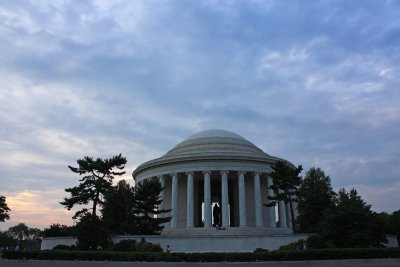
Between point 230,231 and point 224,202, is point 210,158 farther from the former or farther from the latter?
point 230,231

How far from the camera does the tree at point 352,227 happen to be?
32.6 metres

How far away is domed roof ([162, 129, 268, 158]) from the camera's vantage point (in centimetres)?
5641

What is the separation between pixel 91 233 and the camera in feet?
120

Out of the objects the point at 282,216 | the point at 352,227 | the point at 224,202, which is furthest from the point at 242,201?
the point at 352,227

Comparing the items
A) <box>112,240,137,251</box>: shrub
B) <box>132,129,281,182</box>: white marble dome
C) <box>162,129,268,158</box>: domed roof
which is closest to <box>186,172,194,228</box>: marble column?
<box>132,129,281,182</box>: white marble dome

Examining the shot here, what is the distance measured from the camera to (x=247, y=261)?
1024 inches

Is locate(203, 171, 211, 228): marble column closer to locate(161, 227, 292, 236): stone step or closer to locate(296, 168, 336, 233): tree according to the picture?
locate(161, 227, 292, 236): stone step

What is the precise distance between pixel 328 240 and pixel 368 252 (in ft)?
24.5

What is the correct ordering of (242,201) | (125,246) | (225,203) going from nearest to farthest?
(125,246)
(225,203)
(242,201)

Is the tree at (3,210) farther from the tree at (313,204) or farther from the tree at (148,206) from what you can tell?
the tree at (313,204)

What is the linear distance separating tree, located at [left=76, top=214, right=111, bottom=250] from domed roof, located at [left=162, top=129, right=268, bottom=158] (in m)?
20.9

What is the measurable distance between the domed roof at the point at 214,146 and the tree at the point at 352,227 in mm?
22955

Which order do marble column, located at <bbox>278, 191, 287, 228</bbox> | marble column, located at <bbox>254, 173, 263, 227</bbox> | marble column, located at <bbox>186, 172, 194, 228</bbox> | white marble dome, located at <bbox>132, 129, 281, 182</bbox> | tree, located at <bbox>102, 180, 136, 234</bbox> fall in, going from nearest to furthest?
tree, located at <bbox>102, 180, 136, 234</bbox>, marble column, located at <bbox>186, 172, 194, 228</bbox>, marble column, located at <bbox>254, 173, 263, 227</bbox>, white marble dome, located at <bbox>132, 129, 281, 182</bbox>, marble column, located at <bbox>278, 191, 287, 228</bbox>

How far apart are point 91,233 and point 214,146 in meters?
28.3
